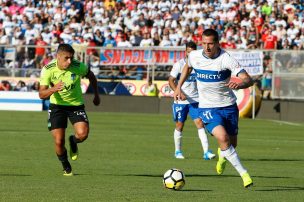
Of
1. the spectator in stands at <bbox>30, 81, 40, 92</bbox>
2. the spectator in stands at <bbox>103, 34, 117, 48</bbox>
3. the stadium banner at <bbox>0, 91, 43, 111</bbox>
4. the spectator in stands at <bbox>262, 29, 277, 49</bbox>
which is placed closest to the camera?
the stadium banner at <bbox>0, 91, 43, 111</bbox>

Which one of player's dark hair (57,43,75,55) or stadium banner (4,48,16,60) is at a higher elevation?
player's dark hair (57,43,75,55)

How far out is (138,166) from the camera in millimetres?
16438

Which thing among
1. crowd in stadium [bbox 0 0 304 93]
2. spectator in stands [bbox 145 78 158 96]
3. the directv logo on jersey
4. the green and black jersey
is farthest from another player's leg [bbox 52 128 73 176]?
crowd in stadium [bbox 0 0 304 93]

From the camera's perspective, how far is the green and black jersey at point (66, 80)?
14.6 metres

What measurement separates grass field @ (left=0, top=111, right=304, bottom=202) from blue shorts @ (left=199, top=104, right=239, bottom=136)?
0.84 meters

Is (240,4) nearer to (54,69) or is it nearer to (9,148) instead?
(9,148)

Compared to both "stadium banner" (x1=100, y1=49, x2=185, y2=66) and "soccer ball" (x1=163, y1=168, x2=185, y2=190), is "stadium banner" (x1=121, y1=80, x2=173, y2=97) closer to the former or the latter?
"stadium banner" (x1=100, y1=49, x2=185, y2=66)

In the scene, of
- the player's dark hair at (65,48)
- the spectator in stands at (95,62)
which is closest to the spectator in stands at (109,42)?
the spectator in stands at (95,62)

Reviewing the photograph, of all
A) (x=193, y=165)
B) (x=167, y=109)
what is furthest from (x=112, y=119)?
(x=193, y=165)

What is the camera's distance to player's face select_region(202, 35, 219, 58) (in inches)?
522

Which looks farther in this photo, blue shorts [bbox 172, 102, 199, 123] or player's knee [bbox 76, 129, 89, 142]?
blue shorts [bbox 172, 102, 199, 123]

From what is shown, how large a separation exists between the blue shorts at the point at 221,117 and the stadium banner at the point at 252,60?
20.5 m

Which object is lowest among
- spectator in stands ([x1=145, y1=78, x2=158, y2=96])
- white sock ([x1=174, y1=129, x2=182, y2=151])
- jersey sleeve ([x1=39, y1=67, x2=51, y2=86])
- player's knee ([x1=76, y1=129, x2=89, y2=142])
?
spectator in stands ([x1=145, y1=78, x2=158, y2=96])

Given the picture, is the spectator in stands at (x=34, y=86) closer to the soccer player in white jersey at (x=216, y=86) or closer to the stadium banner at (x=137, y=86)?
the stadium banner at (x=137, y=86)
